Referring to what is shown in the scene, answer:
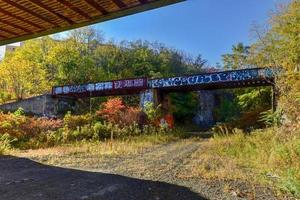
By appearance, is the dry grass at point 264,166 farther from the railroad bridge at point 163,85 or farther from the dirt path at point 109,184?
the railroad bridge at point 163,85

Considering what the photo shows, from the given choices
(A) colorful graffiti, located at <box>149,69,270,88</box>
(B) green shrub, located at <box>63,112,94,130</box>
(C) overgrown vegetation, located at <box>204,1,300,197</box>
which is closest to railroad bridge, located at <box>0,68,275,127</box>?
(A) colorful graffiti, located at <box>149,69,270,88</box>

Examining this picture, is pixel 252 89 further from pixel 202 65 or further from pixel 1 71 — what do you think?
pixel 1 71

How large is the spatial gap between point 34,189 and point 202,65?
4205cm

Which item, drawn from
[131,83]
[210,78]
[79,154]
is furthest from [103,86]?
[79,154]

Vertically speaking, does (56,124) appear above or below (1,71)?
below

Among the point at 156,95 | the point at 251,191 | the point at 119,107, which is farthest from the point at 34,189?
the point at 156,95

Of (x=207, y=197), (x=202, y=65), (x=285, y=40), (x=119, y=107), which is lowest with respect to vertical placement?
(x=207, y=197)

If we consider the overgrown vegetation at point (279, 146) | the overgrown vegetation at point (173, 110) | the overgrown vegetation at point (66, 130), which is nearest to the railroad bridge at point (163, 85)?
the overgrown vegetation at point (173, 110)

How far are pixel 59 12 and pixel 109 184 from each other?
293cm

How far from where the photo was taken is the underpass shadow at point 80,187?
5.28m

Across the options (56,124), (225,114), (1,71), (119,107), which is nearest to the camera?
(56,124)

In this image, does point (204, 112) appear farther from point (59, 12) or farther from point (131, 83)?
point (59, 12)

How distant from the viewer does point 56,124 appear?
18344 mm

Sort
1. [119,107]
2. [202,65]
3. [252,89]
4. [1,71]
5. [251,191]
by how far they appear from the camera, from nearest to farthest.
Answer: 1. [251,191]
2. [119,107]
3. [252,89]
4. [1,71]
5. [202,65]
